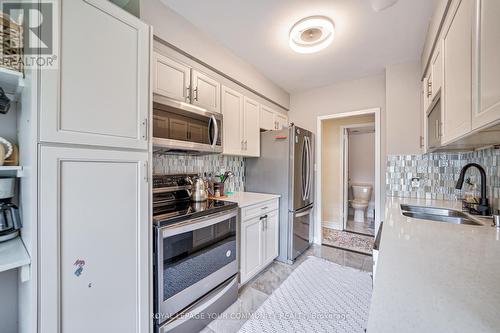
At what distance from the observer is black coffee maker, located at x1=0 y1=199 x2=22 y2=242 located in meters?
0.94

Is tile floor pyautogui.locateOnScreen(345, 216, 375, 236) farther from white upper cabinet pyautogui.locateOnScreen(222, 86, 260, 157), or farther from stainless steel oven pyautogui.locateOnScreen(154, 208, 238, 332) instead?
stainless steel oven pyautogui.locateOnScreen(154, 208, 238, 332)

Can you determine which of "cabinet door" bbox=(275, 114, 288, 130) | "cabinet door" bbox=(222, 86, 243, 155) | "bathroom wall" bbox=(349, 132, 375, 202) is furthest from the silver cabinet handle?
"bathroom wall" bbox=(349, 132, 375, 202)

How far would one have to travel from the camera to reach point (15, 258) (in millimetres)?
859

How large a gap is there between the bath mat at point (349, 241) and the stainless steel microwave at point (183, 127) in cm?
256

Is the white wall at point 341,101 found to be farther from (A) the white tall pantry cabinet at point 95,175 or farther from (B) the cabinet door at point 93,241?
(B) the cabinet door at point 93,241

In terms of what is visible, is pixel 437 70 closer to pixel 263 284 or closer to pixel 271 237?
pixel 271 237

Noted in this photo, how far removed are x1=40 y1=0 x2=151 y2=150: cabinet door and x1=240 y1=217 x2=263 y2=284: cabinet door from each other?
1305 millimetres

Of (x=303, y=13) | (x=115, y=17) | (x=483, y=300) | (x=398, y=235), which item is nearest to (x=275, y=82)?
(x=303, y=13)

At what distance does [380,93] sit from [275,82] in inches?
57.0

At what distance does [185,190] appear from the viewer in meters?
2.02

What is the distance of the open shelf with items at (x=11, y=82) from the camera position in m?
0.89

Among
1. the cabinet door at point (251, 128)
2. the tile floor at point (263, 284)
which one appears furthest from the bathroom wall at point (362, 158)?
the cabinet door at point (251, 128)

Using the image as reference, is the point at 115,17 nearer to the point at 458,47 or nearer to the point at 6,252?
the point at 6,252

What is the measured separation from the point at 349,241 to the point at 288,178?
177 centimetres
